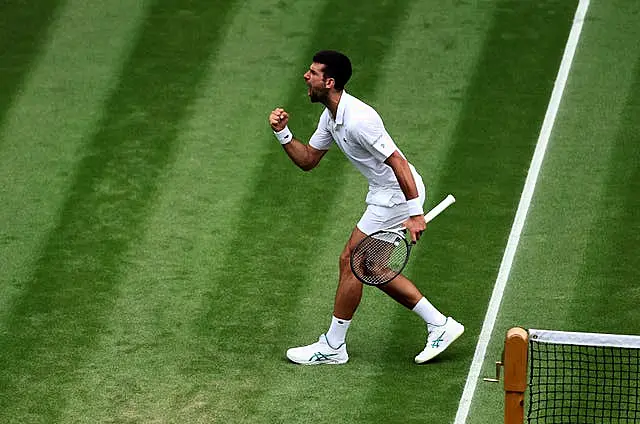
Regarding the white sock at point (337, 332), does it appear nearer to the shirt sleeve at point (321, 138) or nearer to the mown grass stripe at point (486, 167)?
the mown grass stripe at point (486, 167)

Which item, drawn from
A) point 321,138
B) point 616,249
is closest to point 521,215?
point 616,249

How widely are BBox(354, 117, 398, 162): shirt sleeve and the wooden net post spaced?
2121 millimetres

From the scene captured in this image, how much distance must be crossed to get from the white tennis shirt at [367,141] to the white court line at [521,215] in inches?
52.1

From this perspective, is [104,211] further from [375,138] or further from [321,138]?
[375,138]

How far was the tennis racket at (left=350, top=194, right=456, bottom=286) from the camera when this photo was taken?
1025 cm

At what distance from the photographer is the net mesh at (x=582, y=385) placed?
9875 millimetres

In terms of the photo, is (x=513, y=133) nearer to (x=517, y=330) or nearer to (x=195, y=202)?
(x=195, y=202)

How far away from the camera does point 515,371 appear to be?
27.4ft

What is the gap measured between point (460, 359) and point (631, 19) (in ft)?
20.6

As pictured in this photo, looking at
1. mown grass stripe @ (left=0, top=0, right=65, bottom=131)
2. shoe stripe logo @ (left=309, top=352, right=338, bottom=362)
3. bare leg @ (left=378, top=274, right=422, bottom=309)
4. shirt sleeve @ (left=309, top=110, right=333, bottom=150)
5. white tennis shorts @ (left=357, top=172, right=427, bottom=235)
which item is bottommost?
shoe stripe logo @ (left=309, top=352, right=338, bottom=362)

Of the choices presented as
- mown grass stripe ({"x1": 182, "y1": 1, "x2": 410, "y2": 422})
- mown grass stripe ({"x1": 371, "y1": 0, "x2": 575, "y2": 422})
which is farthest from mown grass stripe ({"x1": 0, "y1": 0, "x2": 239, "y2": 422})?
mown grass stripe ({"x1": 371, "y1": 0, "x2": 575, "y2": 422})

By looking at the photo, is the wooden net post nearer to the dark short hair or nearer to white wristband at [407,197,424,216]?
white wristband at [407,197,424,216]

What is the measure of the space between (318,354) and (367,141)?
1.65 m

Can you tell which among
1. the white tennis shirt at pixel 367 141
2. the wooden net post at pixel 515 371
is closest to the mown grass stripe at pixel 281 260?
the white tennis shirt at pixel 367 141
